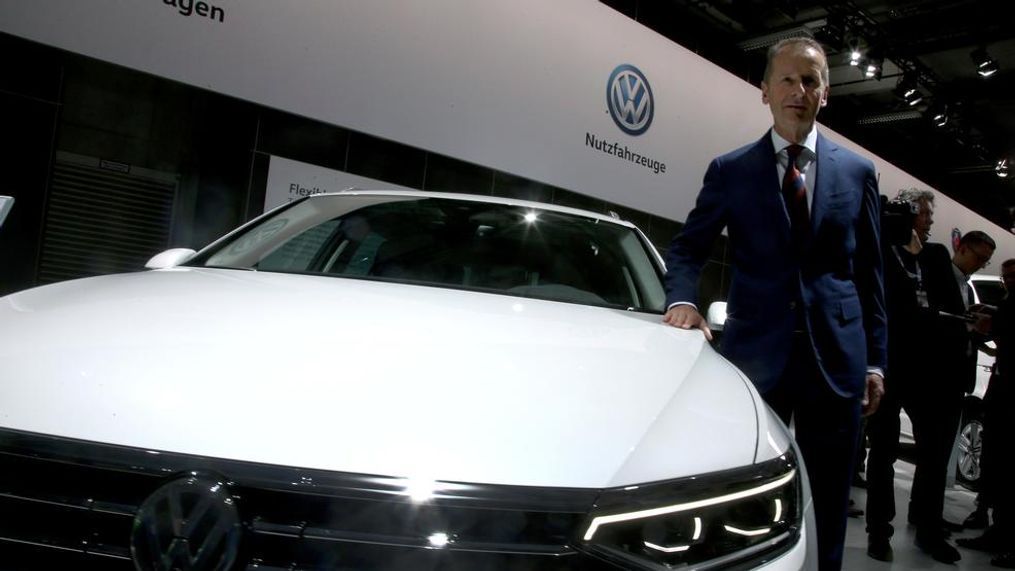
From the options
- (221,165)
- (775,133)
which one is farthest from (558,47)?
(775,133)

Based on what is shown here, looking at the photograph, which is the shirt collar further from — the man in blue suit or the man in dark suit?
the man in dark suit

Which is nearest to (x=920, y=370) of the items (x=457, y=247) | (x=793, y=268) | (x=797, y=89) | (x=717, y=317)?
(x=717, y=317)

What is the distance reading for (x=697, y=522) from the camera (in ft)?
2.67

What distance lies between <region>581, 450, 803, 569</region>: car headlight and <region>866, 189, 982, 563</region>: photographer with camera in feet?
8.23

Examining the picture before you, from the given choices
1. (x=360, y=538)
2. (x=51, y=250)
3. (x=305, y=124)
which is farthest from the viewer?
(x=305, y=124)

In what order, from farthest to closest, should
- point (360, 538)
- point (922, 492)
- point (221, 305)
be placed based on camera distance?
point (922, 492) < point (221, 305) < point (360, 538)

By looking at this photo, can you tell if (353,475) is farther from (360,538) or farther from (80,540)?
(80,540)

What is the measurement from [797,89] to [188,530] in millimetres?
1553

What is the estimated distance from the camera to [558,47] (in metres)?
5.86

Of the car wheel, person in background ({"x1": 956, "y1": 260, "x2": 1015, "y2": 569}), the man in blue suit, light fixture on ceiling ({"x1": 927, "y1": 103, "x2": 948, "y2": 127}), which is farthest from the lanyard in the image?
light fixture on ceiling ({"x1": 927, "y1": 103, "x2": 948, "y2": 127})

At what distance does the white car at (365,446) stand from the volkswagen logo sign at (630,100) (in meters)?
5.44

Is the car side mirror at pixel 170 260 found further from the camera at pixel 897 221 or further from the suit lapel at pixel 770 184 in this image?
the camera at pixel 897 221

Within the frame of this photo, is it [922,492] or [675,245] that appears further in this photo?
[922,492]

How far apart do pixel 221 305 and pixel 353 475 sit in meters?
0.55
